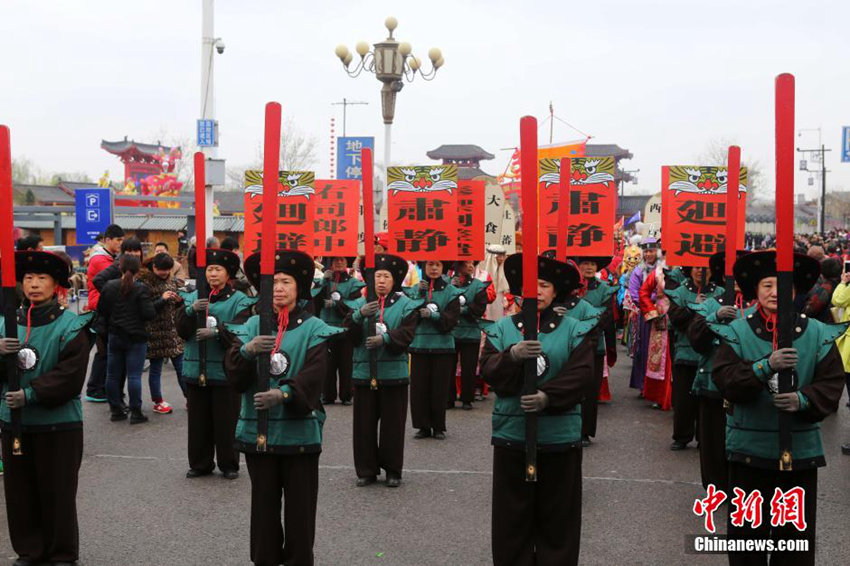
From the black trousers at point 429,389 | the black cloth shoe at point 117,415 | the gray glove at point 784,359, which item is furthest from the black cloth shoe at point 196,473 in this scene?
the gray glove at point 784,359

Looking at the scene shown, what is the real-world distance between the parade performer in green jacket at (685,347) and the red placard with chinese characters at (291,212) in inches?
145

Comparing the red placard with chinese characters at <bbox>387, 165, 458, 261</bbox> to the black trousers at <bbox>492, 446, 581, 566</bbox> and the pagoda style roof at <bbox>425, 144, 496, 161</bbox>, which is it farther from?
the pagoda style roof at <bbox>425, 144, 496, 161</bbox>

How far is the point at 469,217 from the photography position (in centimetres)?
929

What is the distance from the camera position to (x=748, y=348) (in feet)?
15.4

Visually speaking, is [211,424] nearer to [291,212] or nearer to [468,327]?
[291,212]

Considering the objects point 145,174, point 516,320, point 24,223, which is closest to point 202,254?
point 516,320

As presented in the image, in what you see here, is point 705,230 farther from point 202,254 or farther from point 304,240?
point 202,254

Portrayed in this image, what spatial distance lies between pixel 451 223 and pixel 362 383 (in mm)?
1900

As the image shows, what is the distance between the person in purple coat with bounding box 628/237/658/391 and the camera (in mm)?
10973

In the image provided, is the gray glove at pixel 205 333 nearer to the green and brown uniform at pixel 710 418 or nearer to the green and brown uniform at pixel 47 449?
the green and brown uniform at pixel 47 449

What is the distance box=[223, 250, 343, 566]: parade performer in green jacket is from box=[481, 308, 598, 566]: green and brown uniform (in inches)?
41.8

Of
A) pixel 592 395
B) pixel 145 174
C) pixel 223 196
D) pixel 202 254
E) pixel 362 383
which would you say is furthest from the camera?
pixel 223 196

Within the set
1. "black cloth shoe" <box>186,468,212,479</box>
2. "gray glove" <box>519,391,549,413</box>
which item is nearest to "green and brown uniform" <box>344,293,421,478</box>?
"black cloth shoe" <box>186,468,212,479</box>

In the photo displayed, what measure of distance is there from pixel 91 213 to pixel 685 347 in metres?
10.0
